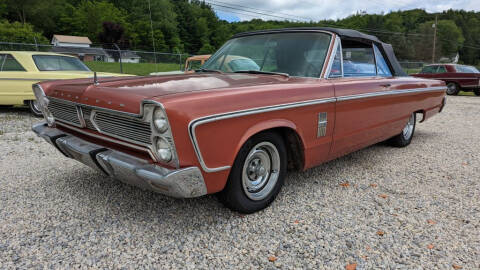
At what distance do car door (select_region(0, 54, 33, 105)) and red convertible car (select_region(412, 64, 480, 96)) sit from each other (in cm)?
1464

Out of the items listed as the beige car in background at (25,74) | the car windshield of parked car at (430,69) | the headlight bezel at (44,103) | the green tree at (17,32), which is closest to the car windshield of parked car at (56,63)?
the beige car in background at (25,74)

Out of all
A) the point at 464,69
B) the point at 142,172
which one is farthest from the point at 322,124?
the point at 464,69

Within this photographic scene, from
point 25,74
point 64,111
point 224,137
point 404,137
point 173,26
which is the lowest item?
point 404,137

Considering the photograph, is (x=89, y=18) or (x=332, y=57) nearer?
Result: (x=332, y=57)

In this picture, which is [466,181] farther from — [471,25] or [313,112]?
[471,25]

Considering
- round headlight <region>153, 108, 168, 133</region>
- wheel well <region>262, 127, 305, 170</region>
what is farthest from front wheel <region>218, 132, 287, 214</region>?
round headlight <region>153, 108, 168, 133</region>

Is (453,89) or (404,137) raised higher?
(404,137)

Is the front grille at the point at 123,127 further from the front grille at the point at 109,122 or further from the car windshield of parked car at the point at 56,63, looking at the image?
the car windshield of parked car at the point at 56,63

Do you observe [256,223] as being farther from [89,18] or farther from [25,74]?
[89,18]

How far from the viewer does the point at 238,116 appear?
2244 millimetres

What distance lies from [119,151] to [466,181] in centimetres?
357

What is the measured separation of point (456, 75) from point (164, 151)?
16331mm

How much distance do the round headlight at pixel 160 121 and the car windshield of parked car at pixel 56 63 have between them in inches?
261

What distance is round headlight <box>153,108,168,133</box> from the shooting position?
1983mm
